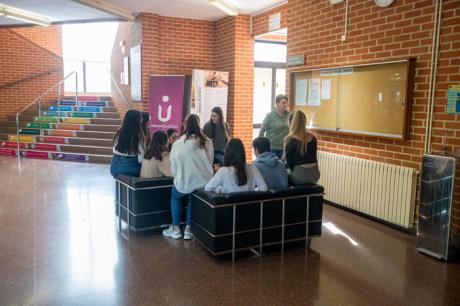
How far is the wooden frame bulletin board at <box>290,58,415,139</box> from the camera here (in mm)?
4332

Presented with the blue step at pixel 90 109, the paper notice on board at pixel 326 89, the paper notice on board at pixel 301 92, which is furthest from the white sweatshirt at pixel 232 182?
the blue step at pixel 90 109

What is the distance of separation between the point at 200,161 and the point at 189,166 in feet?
0.41

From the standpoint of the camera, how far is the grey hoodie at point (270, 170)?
374 centimetres

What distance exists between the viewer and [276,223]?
3.69m

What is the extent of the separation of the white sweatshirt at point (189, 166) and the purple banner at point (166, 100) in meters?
3.58

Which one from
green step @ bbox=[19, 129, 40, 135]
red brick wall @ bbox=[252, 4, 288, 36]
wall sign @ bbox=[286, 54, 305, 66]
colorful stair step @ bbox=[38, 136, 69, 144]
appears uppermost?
red brick wall @ bbox=[252, 4, 288, 36]

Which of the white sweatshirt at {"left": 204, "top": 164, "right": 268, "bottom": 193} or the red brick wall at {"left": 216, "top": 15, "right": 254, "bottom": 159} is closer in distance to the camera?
the white sweatshirt at {"left": 204, "top": 164, "right": 268, "bottom": 193}

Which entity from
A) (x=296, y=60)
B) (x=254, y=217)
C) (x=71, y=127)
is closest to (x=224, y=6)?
(x=296, y=60)

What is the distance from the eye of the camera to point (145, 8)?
23.6ft

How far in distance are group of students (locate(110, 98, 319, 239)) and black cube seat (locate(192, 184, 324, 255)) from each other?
0.46 feet

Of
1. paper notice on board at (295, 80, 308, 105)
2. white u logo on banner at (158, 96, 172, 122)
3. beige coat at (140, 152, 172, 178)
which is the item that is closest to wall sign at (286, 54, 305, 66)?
paper notice on board at (295, 80, 308, 105)

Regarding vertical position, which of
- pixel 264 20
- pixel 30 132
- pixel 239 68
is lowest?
pixel 30 132

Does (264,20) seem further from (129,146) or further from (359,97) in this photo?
(129,146)

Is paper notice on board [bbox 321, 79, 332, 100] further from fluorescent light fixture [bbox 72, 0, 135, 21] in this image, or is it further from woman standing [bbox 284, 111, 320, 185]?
fluorescent light fixture [bbox 72, 0, 135, 21]
